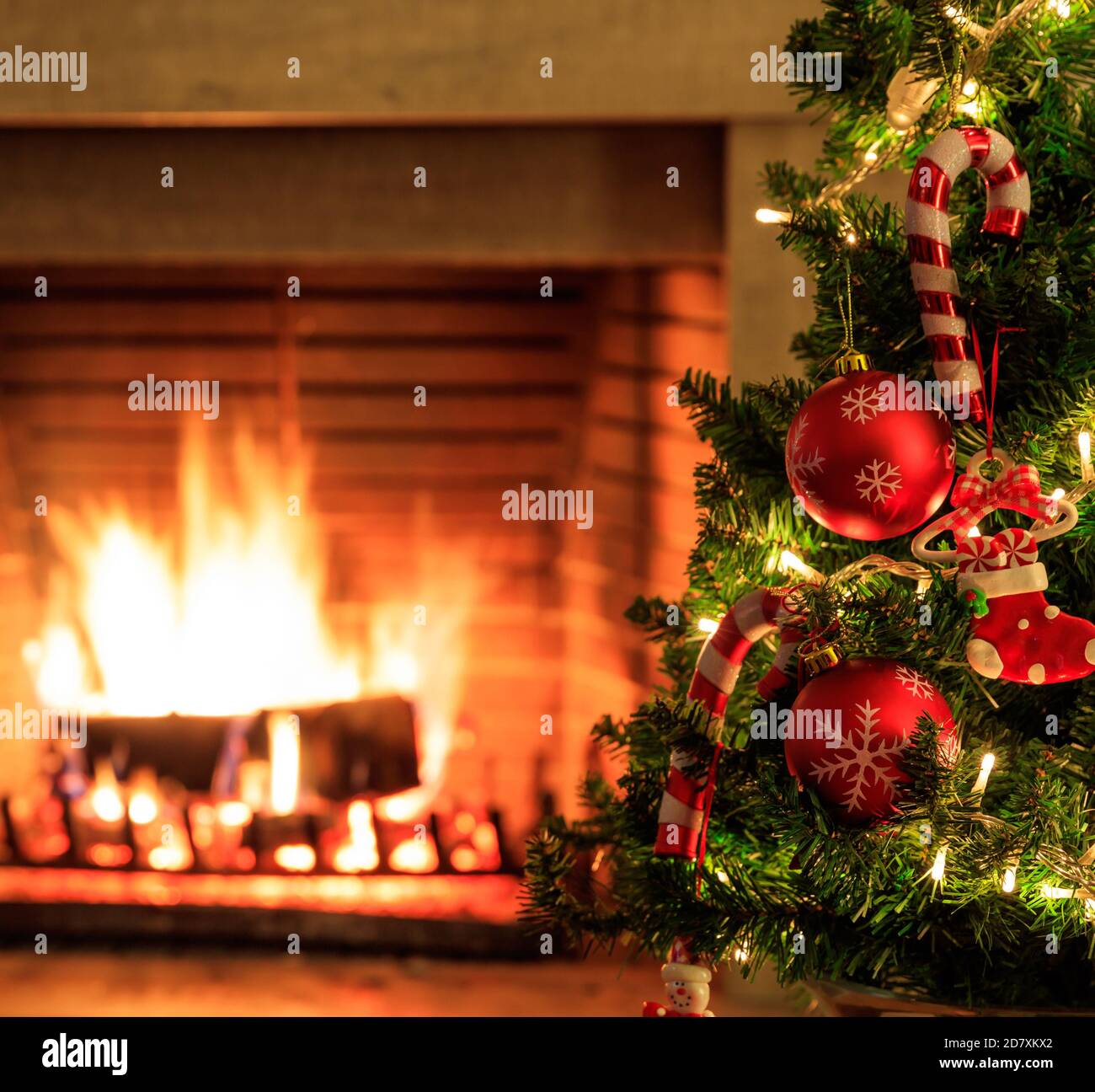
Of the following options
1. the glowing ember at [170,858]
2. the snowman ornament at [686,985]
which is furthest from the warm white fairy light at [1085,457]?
the glowing ember at [170,858]

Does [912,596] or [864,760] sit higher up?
[912,596]

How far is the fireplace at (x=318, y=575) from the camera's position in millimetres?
2705

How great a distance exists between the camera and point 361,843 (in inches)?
107

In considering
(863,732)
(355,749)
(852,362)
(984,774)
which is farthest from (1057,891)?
(355,749)

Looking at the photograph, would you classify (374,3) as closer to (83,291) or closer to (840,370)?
(83,291)

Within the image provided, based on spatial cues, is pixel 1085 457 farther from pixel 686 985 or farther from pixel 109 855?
pixel 109 855

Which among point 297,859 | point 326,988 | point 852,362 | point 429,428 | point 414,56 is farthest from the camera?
point 429,428

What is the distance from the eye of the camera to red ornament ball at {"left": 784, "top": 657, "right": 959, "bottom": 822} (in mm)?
985

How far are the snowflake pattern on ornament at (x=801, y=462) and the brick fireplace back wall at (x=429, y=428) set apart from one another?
160cm

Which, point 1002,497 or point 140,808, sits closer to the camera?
point 1002,497

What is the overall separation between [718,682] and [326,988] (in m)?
1.70

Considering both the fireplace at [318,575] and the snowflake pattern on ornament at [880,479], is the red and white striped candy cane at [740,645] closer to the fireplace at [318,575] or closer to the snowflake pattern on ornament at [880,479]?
the snowflake pattern on ornament at [880,479]
